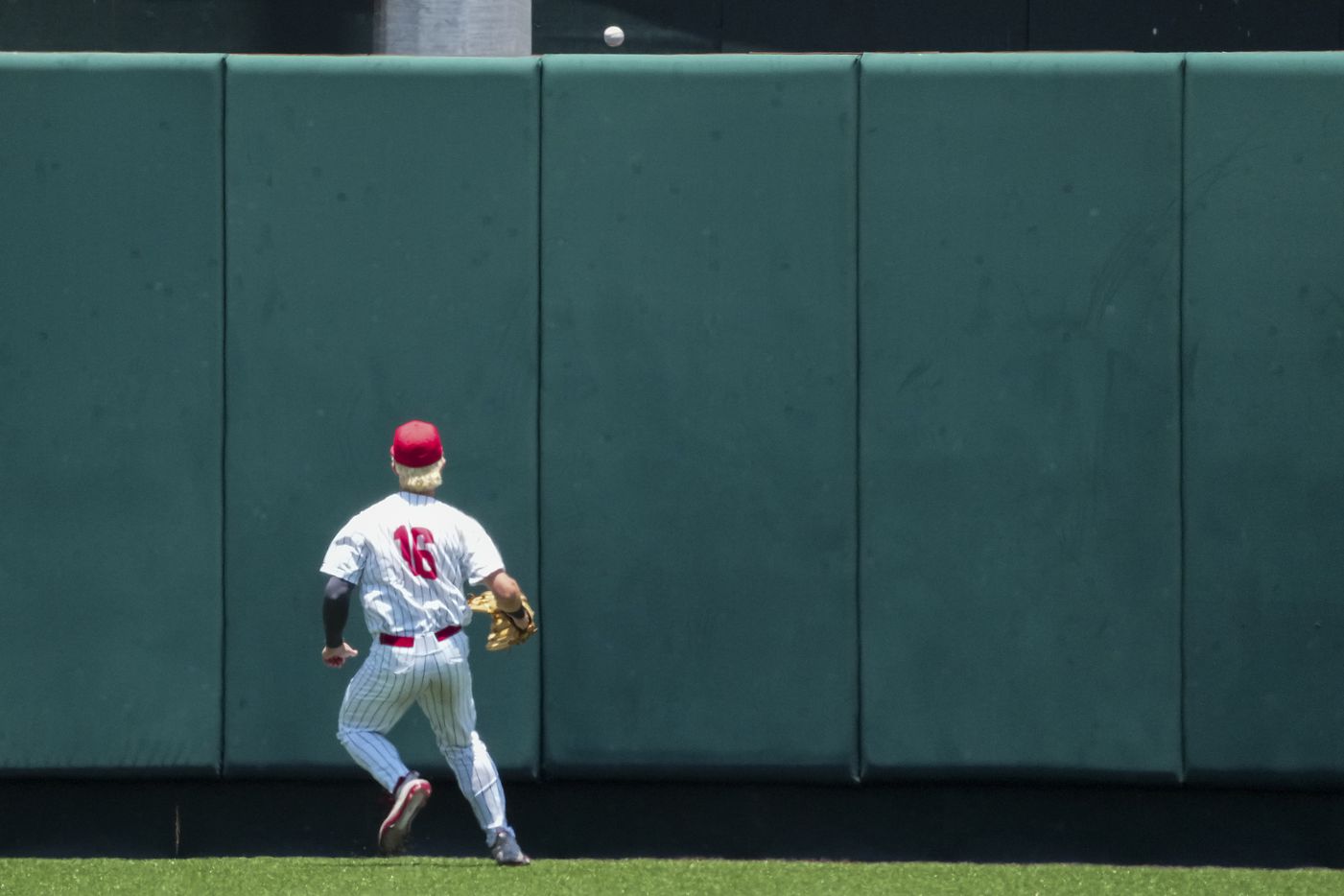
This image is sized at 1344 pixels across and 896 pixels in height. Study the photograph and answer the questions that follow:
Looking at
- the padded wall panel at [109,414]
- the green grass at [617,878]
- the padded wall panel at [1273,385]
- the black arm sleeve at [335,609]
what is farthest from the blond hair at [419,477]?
the padded wall panel at [1273,385]

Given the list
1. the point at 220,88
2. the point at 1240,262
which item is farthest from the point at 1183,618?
the point at 220,88

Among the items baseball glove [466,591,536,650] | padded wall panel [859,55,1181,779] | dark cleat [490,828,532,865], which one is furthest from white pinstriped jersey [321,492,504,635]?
padded wall panel [859,55,1181,779]

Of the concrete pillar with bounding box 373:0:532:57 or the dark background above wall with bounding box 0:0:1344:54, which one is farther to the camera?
the dark background above wall with bounding box 0:0:1344:54

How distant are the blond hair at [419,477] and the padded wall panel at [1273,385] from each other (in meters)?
2.96

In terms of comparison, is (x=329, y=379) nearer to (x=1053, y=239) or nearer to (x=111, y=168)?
(x=111, y=168)

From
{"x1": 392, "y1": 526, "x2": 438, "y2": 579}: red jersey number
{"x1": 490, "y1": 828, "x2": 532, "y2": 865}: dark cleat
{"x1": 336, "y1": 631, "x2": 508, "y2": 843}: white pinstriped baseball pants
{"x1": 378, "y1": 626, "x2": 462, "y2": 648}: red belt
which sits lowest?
{"x1": 490, "y1": 828, "x2": 532, "y2": 865}: dark cleat

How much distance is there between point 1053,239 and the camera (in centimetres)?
723

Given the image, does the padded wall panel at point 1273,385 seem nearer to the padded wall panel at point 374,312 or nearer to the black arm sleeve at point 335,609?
the padded wall panel at point 374,312

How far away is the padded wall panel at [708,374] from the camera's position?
7285 millimetres

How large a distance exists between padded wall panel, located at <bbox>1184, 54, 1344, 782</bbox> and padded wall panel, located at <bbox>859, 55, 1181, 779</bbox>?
15cm

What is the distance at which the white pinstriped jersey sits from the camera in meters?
6.56

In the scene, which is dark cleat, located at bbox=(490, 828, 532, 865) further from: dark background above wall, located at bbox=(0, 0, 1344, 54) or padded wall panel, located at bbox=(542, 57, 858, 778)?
dark background above wall, located at bbox=(0, 0, 1344, 54)

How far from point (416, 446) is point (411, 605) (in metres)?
0.57

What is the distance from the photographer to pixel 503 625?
6.74 m
